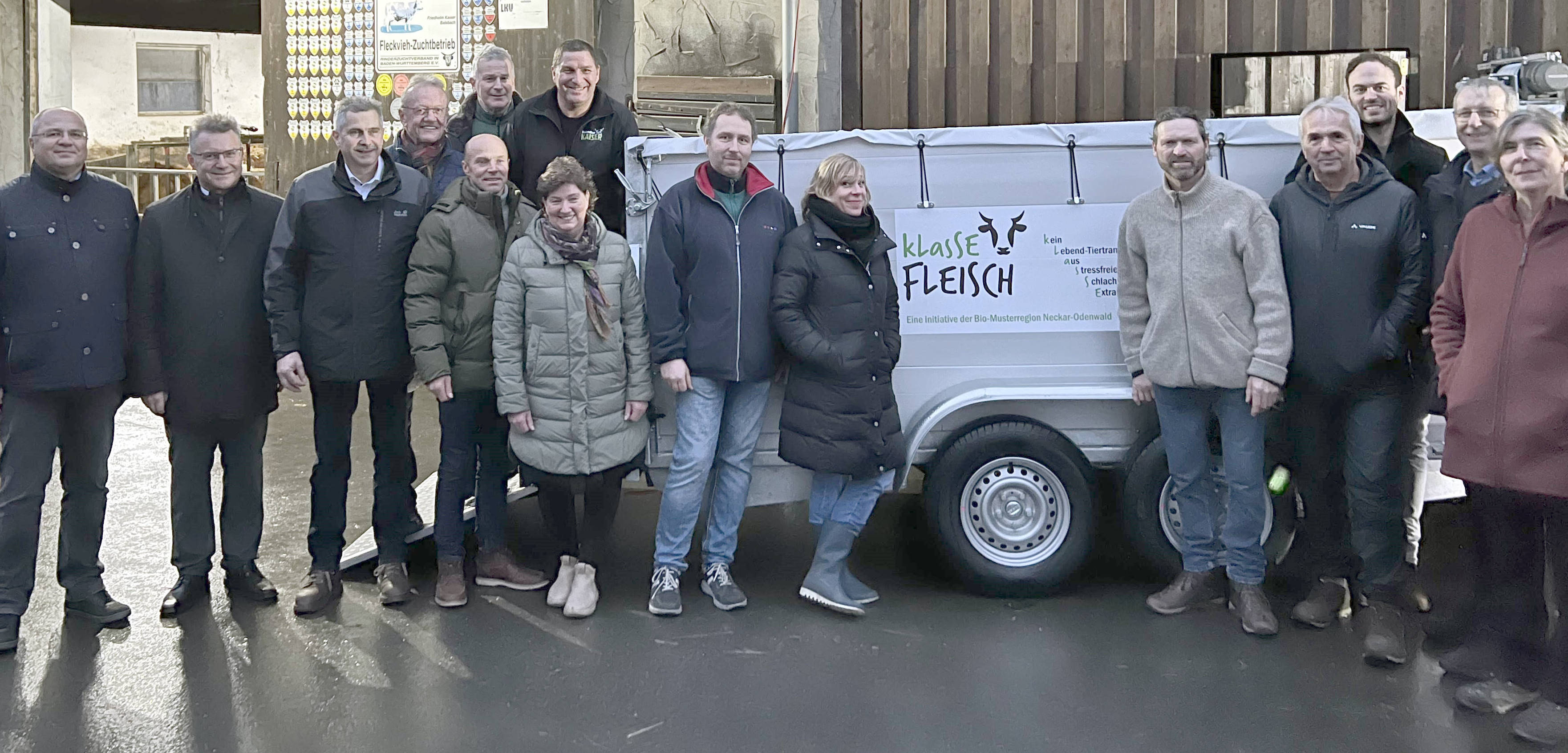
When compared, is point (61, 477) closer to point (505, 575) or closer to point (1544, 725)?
point (505, 575)

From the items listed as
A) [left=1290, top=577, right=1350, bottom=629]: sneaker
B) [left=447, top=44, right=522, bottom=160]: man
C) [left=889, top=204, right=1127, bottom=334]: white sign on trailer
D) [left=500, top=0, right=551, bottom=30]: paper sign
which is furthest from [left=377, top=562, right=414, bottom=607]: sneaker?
[left=500, top=0, right=551, bottom=30]: paper sign

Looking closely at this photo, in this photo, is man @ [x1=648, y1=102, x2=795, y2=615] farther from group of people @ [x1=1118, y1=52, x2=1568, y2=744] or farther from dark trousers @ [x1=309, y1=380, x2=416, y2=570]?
group of people @ [x1=1118, y1=52, x2=1568, y2=744]

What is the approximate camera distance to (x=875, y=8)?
9.87m

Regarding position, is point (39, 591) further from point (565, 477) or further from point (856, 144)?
point (856, 144)

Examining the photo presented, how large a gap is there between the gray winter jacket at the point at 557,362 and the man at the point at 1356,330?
256 centimetres

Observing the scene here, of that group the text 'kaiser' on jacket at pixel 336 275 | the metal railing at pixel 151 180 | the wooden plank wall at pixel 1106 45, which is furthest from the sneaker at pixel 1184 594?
the metal railing at pixel 151 180

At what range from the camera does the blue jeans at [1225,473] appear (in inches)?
191

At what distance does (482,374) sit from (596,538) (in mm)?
806

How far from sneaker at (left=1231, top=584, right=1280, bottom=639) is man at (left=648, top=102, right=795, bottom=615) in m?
1.94

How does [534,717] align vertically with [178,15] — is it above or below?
below

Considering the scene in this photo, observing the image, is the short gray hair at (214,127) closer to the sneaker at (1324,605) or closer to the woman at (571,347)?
the woman at (571,347)

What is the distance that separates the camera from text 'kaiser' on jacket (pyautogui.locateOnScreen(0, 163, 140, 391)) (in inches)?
187

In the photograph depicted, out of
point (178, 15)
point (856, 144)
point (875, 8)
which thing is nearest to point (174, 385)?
point (856, 144)

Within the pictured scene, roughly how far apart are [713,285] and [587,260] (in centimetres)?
50
